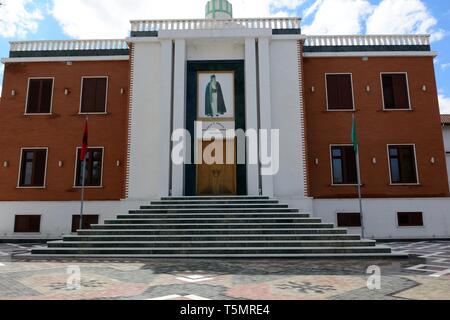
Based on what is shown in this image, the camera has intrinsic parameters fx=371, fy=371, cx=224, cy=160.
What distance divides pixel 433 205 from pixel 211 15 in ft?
52.4

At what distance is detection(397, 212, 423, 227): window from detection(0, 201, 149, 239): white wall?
12.7 metres

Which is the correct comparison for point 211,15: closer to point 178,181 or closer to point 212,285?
point 178,181

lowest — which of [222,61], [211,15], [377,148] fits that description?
[377,148]

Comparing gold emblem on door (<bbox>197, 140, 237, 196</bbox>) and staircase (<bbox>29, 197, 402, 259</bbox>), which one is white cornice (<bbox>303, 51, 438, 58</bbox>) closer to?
gold emblem on door (<bbox>197, 140, 237, 196</bbox>)

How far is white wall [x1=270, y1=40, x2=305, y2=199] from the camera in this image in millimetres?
15828

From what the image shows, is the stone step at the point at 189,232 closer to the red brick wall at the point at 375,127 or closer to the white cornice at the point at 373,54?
the red brick wall at the point at 375,127

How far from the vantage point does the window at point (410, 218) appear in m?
16.5

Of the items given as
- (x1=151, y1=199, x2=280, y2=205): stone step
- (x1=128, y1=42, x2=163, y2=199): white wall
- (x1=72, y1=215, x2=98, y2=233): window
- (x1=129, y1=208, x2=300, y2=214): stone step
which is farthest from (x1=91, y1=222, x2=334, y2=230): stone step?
(x1=72, y1=215, x2=98, y2=233): window

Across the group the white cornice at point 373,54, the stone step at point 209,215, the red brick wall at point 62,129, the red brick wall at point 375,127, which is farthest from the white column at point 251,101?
the red brick wall at point 62,129

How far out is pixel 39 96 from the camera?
18.1m

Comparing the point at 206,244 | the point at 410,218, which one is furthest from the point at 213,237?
the point at 410,218

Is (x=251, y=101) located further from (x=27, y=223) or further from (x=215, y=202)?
(x=27, y=223)
